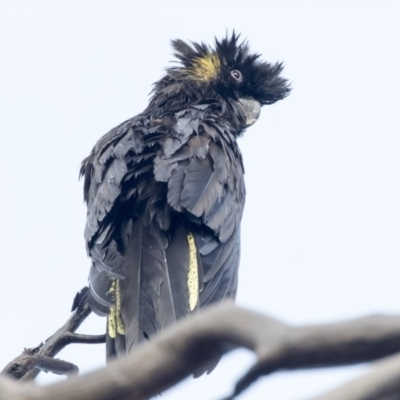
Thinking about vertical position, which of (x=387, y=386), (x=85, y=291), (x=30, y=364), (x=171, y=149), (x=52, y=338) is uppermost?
(x=171, y=149)

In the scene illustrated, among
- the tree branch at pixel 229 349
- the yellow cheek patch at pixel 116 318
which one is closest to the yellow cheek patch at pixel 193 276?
the yellow cheek patch at pixel 116 318

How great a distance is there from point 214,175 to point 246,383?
3810 mm

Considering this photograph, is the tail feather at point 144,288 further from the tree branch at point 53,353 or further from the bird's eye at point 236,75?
the bird's eye at point 236,75

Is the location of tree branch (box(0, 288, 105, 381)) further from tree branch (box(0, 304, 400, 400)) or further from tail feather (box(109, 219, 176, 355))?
tree branch (box(0, 304, 400, 400))

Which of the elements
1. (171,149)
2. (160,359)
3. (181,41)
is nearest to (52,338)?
(171,149)

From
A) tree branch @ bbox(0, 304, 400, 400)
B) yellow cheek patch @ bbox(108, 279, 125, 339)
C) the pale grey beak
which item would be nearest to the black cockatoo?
yellow cheek patch @ bbox(108, 279, 125, 339)

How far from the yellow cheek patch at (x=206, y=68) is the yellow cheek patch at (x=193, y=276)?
2.31m

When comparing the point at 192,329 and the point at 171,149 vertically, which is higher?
the point at 171,149

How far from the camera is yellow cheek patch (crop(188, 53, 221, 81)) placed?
6.38m

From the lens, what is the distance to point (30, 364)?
11.2 ft

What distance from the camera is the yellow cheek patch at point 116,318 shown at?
3.98 metres

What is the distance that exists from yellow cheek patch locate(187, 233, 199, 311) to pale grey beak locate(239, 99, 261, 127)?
2.01m

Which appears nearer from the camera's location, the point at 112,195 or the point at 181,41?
the point at 112,195

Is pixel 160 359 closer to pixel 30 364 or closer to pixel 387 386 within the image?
pixel 387 386
